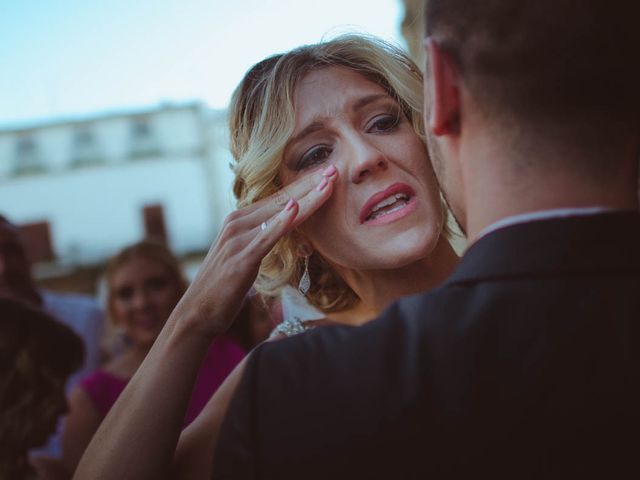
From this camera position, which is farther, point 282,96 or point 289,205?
point 282,96

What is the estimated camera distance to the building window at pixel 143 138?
28656mm

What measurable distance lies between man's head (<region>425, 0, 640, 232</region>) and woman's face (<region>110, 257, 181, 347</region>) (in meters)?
3.05

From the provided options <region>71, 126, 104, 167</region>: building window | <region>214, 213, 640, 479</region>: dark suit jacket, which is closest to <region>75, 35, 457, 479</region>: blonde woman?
<region>214, 213, 640, 479</region>: dark suit jacket

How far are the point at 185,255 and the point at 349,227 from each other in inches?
1043

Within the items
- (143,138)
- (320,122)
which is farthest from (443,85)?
(143,138)

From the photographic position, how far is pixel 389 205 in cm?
182

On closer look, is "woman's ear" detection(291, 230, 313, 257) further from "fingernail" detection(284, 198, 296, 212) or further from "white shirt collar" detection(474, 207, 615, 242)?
"white shirt collar" detection(474, 207, 615, 242)

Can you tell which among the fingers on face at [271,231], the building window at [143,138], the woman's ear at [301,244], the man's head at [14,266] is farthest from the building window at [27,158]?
the fingers on face at [271,231]

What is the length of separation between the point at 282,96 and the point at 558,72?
107 cm

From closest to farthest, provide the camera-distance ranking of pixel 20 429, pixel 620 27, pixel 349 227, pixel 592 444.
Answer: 1. pixel 592 444
2. pixel 620 27
3. pixel 349 227
4. pixel 20 429

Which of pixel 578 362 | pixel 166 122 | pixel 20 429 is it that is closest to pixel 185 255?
pixel 166 122

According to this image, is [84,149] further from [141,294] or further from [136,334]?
[136,334]

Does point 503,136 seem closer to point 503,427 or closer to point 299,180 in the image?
point 503,427

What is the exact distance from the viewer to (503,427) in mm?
930
